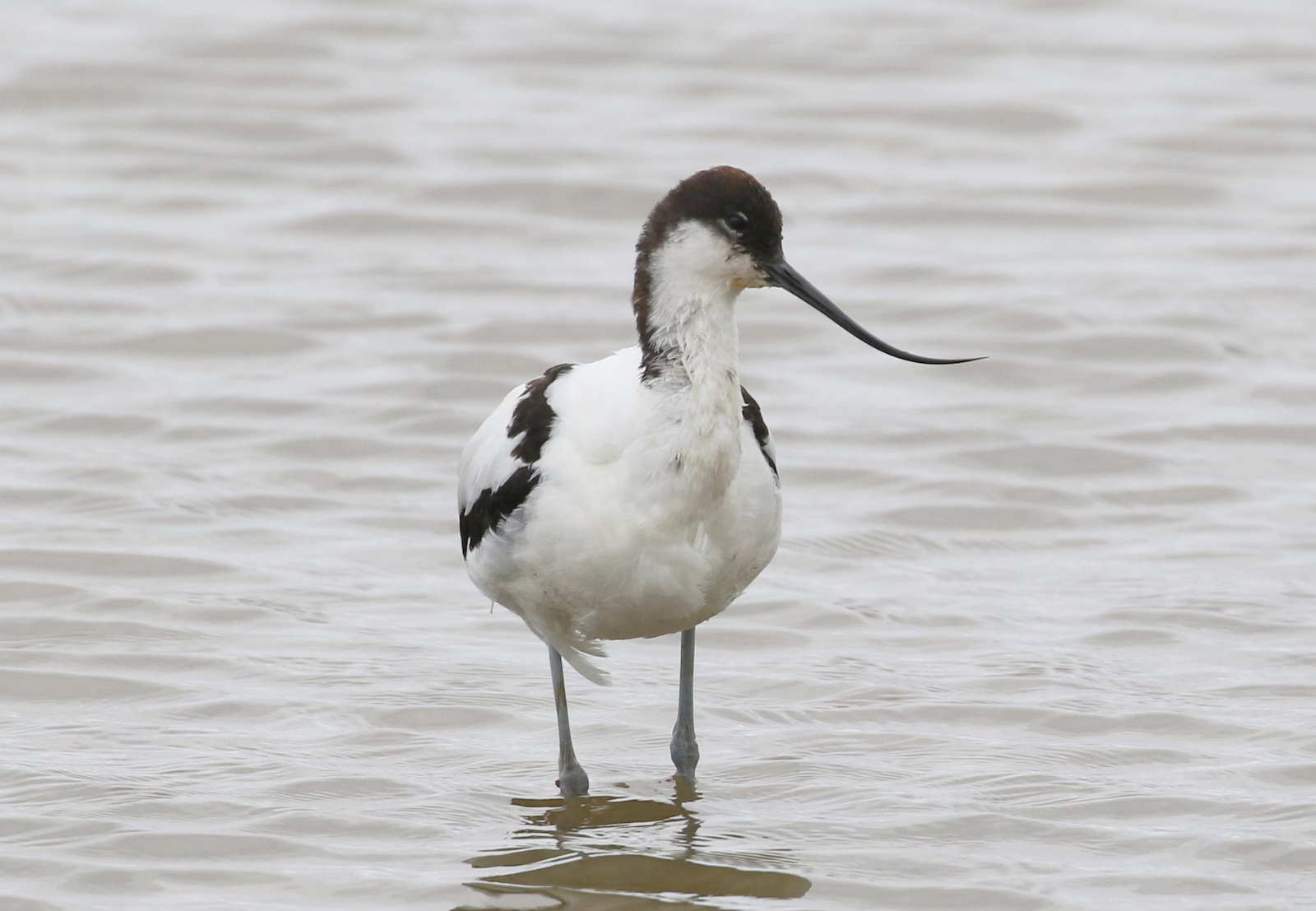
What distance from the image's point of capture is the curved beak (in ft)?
20.0

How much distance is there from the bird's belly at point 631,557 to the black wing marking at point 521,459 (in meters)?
0.10

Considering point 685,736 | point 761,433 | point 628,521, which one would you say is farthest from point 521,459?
point 685,736

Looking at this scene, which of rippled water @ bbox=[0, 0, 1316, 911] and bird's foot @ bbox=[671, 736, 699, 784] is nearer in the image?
rippled water @ bbox=[0, 0, 1316, 911]

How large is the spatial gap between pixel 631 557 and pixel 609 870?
3.08 feet

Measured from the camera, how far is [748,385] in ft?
38.4

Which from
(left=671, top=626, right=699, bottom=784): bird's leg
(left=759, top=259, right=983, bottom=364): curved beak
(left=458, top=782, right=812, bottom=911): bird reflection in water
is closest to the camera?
(left=458, top=782, right=812, bottom=911): bird reflection in water

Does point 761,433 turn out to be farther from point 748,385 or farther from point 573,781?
point 748,385

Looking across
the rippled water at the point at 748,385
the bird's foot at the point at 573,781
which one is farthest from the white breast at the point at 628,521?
the rippled water at the point at 748,385

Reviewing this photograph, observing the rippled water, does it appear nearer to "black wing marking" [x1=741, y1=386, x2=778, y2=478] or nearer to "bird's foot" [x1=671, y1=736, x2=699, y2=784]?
"bird's foot" [x1=671, y1=736, x2=699, y2=784]

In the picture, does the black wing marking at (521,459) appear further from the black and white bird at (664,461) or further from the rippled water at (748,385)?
the rippled water at (748,385)

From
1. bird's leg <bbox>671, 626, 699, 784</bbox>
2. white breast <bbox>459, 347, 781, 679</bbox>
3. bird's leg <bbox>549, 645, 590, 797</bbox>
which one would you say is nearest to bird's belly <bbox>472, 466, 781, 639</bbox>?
white breast <bbox>459, 347, 781, 679</bbox>

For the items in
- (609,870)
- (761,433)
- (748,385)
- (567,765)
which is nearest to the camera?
(609,870)

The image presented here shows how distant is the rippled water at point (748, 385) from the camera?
6.35m

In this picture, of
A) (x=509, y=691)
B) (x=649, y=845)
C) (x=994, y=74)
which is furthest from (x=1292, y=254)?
(x=649, y=845)
